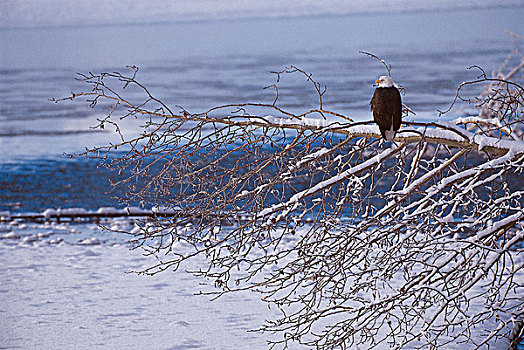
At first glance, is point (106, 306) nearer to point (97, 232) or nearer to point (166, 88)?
point (97, 232)

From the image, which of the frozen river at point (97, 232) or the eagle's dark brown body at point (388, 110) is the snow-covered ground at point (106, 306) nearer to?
the frozen river at point (97, 232)

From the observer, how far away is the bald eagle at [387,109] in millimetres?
4023

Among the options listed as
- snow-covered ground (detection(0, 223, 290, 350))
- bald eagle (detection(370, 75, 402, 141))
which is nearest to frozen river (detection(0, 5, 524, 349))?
snow-covered ground (detection(0, 223, 290, 350))

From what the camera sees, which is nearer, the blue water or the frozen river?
the frozen river

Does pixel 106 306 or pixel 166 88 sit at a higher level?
pixel 166 88

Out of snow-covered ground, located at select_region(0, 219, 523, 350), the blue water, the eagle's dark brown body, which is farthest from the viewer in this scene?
the blue water

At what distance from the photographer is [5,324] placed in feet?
20.1

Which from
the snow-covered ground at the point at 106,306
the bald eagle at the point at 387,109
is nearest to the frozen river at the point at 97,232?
the snow-covered ground at the point at 106,306

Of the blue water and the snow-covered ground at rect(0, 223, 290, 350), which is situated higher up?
the blue water

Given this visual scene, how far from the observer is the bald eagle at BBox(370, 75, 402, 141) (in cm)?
402

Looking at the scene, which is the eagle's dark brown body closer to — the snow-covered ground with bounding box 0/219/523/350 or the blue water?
the snow-covered ground with bounding box 0/219/523/350

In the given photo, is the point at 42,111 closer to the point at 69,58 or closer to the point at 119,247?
the point at 119,247

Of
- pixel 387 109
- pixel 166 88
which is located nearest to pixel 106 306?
pixel 387 109

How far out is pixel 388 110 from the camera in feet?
13.2
